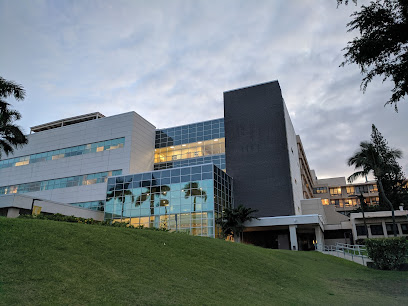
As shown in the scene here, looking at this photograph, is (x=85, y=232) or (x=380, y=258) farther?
(x=380, y=258)

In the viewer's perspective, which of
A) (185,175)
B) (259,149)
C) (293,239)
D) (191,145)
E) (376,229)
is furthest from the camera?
(376,229)

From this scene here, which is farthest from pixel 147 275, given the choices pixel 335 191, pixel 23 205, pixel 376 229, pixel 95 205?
pixel 335 191

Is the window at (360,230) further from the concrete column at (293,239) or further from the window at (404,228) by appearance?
the concrete column at (293,239)

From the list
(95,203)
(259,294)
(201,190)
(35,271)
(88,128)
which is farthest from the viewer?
(88,128)

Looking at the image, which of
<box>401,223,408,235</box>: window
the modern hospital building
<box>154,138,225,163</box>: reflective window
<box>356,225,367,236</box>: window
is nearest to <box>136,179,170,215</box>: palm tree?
the modern hospital building

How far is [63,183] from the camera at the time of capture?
2135 inches

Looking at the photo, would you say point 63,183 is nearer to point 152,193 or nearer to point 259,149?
point 152,193

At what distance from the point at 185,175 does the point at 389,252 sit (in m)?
24.3

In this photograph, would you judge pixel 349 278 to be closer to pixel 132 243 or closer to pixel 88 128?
pixel 132 243

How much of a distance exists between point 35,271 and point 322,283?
1414 centimetres

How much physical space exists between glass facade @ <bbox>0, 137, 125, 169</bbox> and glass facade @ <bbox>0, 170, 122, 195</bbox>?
157 inches

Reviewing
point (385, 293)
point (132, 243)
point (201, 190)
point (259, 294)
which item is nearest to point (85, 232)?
point (132, 243)

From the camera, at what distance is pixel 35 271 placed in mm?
9133

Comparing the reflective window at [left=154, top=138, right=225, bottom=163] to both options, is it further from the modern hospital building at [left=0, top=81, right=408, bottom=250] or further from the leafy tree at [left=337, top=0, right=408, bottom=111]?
the leafy tree at [left=337, top=0, right=408, bottom=111]
